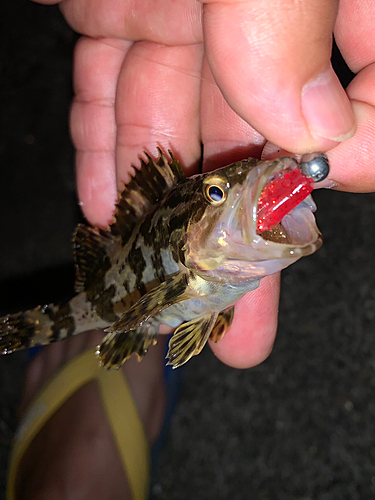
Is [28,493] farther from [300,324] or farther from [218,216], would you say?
[218,216]

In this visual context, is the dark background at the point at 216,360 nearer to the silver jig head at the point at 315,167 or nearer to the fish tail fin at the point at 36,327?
the fish tail fin at the point at 36,327

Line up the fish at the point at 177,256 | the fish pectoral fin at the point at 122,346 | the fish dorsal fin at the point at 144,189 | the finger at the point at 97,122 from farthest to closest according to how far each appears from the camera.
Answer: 1. the finger at the point at 97,122
2. the fish pectoral fin at the point at 122,346
3. the fish dorsal fin at the point at 144,189
4. the fish at the point at 177,256

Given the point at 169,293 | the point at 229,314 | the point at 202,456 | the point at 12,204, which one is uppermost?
the point at 169,293

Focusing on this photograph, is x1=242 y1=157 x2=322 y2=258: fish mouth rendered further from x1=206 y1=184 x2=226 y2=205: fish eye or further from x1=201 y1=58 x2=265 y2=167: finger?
x1=201 y1=58 x2=265 y2=167: finger

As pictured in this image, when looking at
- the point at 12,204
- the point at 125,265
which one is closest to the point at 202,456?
the point at 125,265

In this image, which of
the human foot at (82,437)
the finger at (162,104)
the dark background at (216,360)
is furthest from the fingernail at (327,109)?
the human foot at (82,437)

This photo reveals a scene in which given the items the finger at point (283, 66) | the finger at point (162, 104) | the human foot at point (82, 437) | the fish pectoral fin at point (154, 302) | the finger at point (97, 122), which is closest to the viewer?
the finger at point (283, 66)

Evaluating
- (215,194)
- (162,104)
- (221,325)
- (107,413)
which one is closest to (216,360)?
(107,413)
